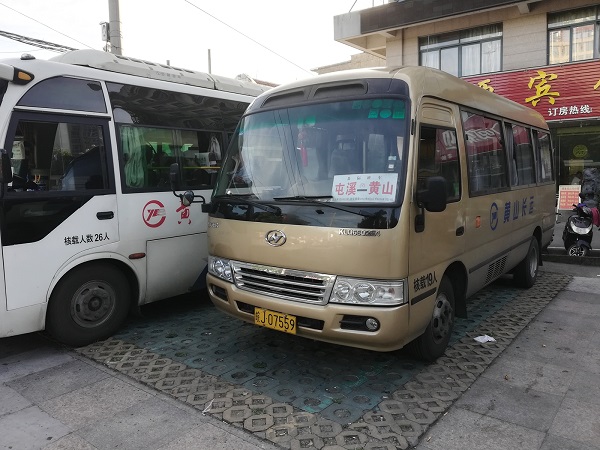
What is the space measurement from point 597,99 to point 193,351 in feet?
44.4

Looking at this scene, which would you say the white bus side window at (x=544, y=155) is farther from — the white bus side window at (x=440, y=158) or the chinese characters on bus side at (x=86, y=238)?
the chinese characters on bus side at (x=86, y=238)

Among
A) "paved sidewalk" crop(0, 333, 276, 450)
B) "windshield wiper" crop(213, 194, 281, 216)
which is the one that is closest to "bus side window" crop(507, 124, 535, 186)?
"windshield wiper" crop(213, 194, 281, 216)

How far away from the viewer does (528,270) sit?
22.7 feet

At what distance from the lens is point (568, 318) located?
18.7 feet

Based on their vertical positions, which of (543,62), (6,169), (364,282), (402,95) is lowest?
(364,282)

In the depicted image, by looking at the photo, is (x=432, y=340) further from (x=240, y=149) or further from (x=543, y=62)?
(x=543, y=62)

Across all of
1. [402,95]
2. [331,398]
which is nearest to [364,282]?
[331,398]

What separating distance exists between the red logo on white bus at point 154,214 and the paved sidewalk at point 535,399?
3.49 m

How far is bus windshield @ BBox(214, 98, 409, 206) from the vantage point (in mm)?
3643

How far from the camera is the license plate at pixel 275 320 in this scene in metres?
3.77

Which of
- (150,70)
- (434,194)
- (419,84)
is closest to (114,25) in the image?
(150,70)

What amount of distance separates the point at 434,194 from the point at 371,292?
0.86 meters

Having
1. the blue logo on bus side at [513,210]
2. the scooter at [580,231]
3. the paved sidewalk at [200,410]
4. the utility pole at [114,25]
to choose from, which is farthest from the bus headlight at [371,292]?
the utility pole at [114,25]

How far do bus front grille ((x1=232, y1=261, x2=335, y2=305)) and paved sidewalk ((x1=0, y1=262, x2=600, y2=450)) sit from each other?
3.45 feet
